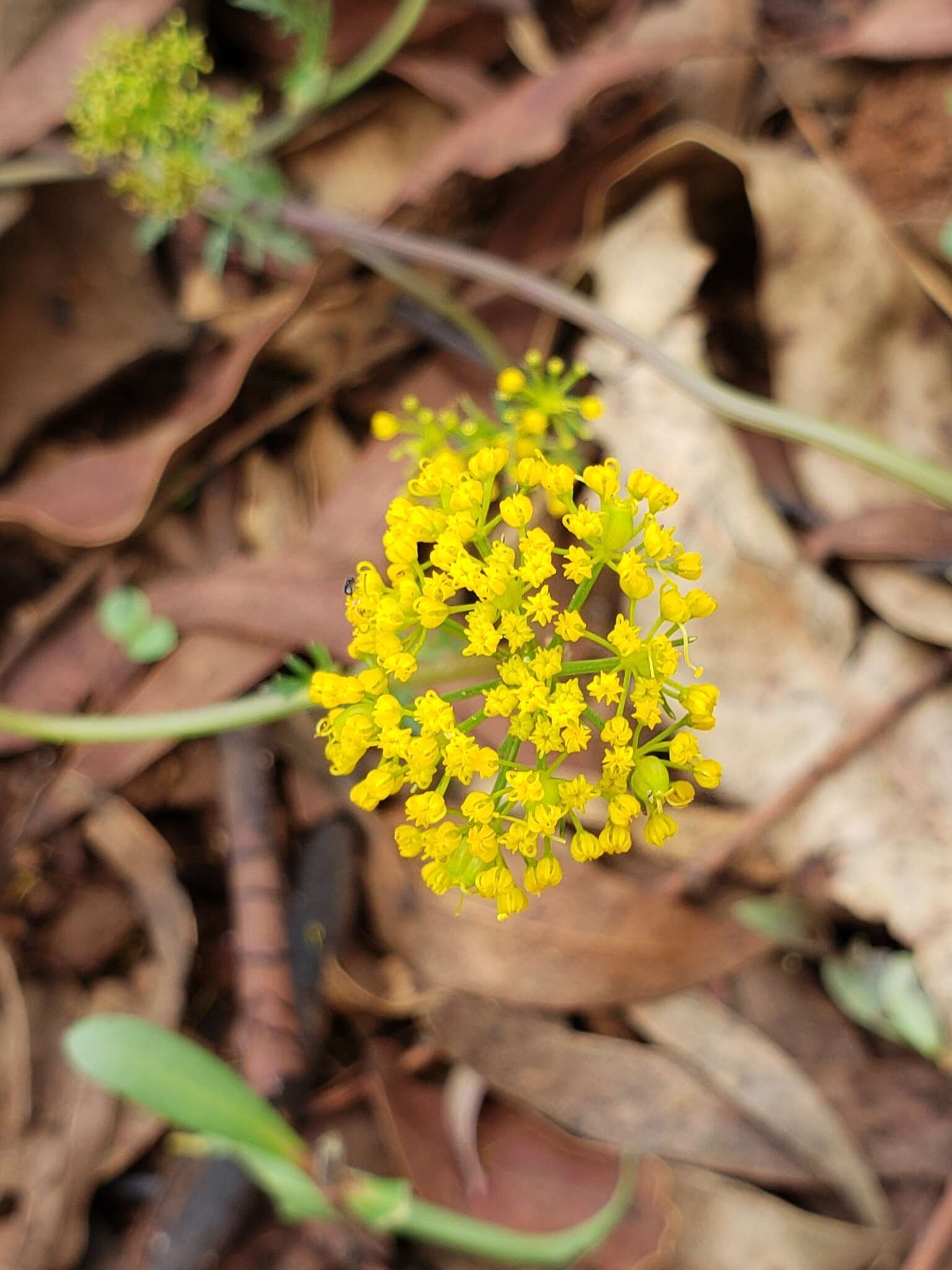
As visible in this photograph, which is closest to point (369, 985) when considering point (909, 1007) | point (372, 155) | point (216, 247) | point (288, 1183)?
point (288, 1183)

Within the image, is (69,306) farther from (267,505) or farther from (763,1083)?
(763,1083)

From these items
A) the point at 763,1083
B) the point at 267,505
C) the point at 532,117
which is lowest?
the point at 763,1083

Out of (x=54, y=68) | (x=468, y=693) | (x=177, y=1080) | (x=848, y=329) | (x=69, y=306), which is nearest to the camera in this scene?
(x=468, y=693)

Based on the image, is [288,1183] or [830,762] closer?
[288,1183]

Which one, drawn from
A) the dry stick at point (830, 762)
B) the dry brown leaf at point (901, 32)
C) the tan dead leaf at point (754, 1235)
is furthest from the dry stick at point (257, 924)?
the dry brown leaf at point (901, 32)

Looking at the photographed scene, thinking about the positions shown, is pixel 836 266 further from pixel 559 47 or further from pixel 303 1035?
pixel 303 1035

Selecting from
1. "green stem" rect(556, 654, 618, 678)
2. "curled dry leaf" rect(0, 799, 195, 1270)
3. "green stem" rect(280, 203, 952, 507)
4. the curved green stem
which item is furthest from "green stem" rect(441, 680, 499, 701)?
"curled dry leaf" rect(0, 799, 195, 1270)

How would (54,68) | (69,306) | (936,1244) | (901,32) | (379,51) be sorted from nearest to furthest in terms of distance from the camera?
(936,1244) < (901,32) < (379,51) < (54,68) < (69,306)

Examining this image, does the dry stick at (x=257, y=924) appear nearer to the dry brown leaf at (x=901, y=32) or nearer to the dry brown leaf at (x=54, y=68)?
the dry brown leaf at (x=54, y=68)

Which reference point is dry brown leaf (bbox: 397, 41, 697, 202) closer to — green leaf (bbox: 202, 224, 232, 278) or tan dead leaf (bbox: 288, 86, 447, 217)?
tan dead leaf (bbox: 288, 86, 447, 217)

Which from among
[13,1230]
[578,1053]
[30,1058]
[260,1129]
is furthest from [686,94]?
[13,1230]
